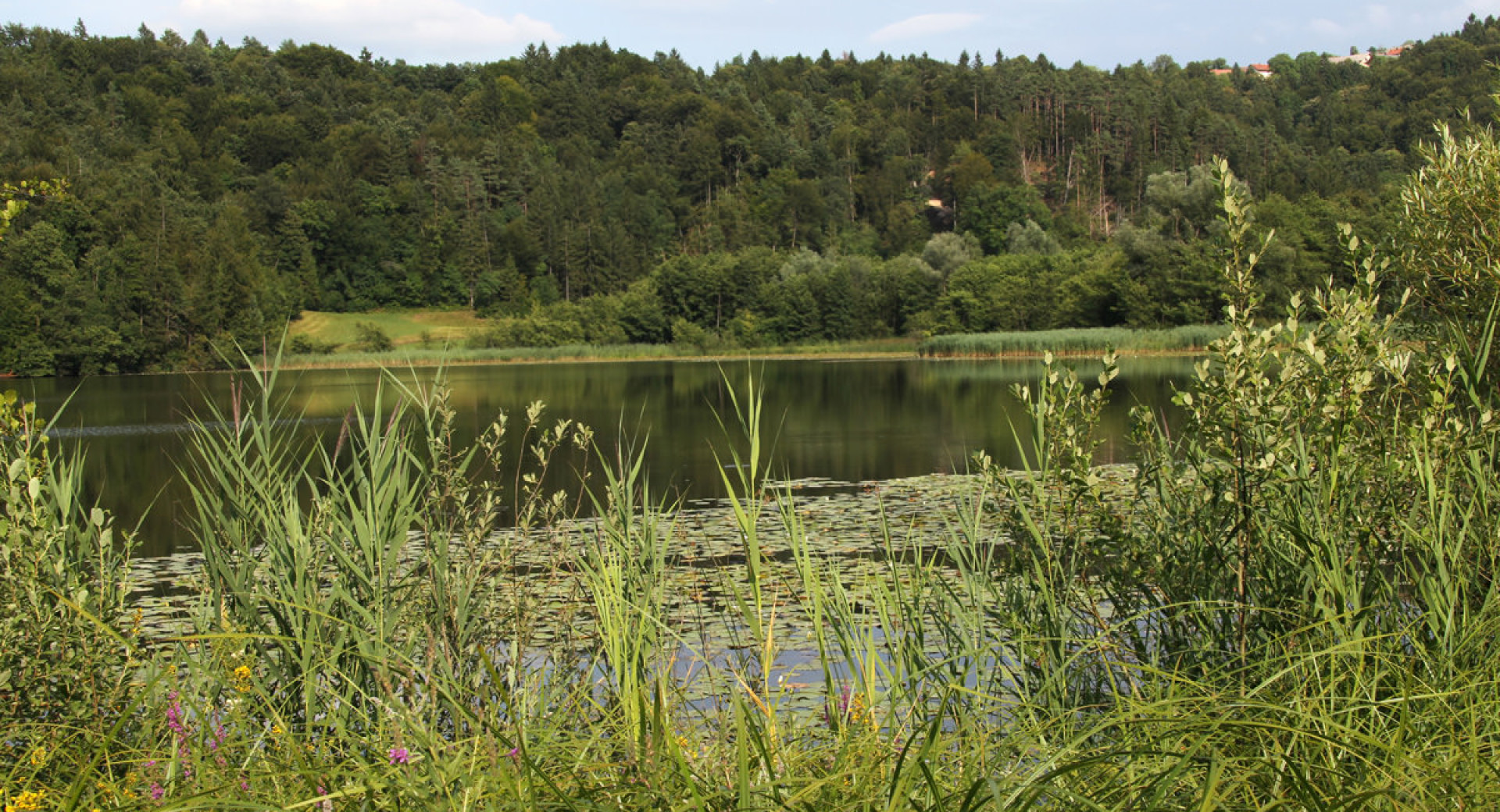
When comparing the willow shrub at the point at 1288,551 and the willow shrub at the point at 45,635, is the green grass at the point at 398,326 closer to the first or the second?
the willow shrub at the point at 45,635

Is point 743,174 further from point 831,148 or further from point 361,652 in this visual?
point 361,652

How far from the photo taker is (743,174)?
393ft

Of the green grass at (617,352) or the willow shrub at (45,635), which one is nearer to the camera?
the willow shrub at (45,635)

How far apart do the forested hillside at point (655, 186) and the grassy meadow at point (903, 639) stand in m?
49.3

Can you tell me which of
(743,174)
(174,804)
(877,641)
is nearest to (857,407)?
(877,641)

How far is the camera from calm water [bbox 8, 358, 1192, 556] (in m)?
15.6

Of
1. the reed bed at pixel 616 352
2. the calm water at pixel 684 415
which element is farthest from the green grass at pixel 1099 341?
the reed bed at pixel 616 352

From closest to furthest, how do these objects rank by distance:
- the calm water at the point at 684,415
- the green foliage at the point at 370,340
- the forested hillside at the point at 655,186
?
the calm water at the point at 684,415 → the forested hillside at the point at 655,186 → the green foliage at the point at 370,340

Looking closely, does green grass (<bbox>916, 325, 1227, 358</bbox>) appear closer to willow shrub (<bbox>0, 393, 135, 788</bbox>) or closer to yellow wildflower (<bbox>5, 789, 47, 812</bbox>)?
willow shrub (<bbox>0, 393, 135, 788</bbox>)

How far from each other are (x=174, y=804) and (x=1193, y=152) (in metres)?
126

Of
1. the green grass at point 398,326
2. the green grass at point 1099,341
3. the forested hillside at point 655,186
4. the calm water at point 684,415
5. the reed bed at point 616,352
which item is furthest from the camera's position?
the green grass at point 398,326

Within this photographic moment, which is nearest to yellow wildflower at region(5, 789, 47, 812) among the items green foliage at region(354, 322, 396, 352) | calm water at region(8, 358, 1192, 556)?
calm water at region(8, 358, 1192, 556)

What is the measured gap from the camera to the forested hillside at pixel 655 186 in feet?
202

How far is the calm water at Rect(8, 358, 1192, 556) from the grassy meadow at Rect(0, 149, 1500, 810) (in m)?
0.53
